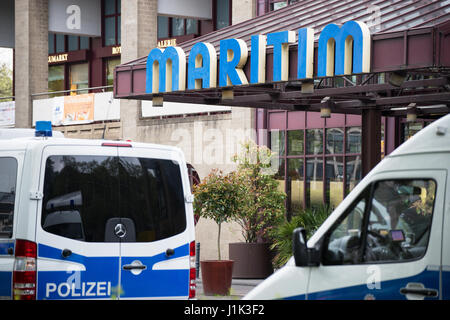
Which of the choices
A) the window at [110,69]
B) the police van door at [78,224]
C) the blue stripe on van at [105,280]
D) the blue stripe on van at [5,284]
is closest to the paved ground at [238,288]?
the blue stripe on van at [105,280]

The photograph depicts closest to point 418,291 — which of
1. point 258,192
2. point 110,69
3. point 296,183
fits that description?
point 258,192

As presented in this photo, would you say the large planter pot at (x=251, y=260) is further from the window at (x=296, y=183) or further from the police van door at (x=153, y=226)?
the police van door at (x=153, y=226)

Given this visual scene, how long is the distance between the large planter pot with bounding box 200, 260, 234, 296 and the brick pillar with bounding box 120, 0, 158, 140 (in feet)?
40.6

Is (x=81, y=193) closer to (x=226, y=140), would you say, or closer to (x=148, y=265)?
(x=148, y=265)

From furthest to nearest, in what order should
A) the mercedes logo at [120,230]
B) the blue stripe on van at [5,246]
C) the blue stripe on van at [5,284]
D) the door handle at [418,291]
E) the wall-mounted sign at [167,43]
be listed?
1. the wall-mounted sign at [167,43]
2. the mercedes logo at [120,230]
3. the blue stripe on van at [5,246]
4. the blue stripe on van at [5,284]
5. the door handle at [418,291]

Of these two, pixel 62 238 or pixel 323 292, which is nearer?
pixel 323 292

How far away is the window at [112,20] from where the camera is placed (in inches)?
1486

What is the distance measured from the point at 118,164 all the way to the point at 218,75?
29.3 feet

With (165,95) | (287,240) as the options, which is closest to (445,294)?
(287,240)

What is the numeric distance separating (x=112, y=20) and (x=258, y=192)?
1786 centimetres

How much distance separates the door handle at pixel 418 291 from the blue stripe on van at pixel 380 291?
2 centimetres

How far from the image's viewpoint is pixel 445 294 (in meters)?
6.32

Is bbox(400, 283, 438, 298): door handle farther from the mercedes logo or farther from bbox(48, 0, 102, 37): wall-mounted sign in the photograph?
bbox(48, 0, 102, 37): wall-mounted sign

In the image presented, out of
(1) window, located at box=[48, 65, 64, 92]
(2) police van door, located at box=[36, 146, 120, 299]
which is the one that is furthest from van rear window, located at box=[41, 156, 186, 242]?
(1) window, located at box=[48, 65, 64, 92]
